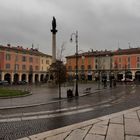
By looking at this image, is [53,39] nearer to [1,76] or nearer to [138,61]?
[1,76]

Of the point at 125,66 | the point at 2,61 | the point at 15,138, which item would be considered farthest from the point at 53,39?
the point at 15,138

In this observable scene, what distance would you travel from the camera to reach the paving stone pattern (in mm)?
7825

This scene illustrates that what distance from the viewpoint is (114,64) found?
8131 centimetres

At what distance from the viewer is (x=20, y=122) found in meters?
10.8

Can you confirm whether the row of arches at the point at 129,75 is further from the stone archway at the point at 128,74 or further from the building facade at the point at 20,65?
the building facade at the point at 20,65

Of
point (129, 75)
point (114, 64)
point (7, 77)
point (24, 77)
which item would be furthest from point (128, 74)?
point (7, 77)

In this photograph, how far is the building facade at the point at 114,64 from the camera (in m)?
75.2

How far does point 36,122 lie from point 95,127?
3.16m

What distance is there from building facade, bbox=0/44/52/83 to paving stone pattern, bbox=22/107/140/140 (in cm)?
6459

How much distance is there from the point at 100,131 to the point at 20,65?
72.2 meters

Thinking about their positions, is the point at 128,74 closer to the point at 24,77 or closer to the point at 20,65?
the point at 24,77

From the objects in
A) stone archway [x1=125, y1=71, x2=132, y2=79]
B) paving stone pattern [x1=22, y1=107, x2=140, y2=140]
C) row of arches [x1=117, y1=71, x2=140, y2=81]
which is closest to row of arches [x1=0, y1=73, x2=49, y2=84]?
row of arches [x1=117, y1=71, x2=140, y2=81]

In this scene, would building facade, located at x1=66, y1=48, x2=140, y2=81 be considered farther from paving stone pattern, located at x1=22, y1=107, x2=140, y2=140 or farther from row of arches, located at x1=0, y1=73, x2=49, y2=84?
paving stone pattern, located at x1=22, y1=107, x2=140, y2=140

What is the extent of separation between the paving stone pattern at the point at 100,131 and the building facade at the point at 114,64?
2422 inches
